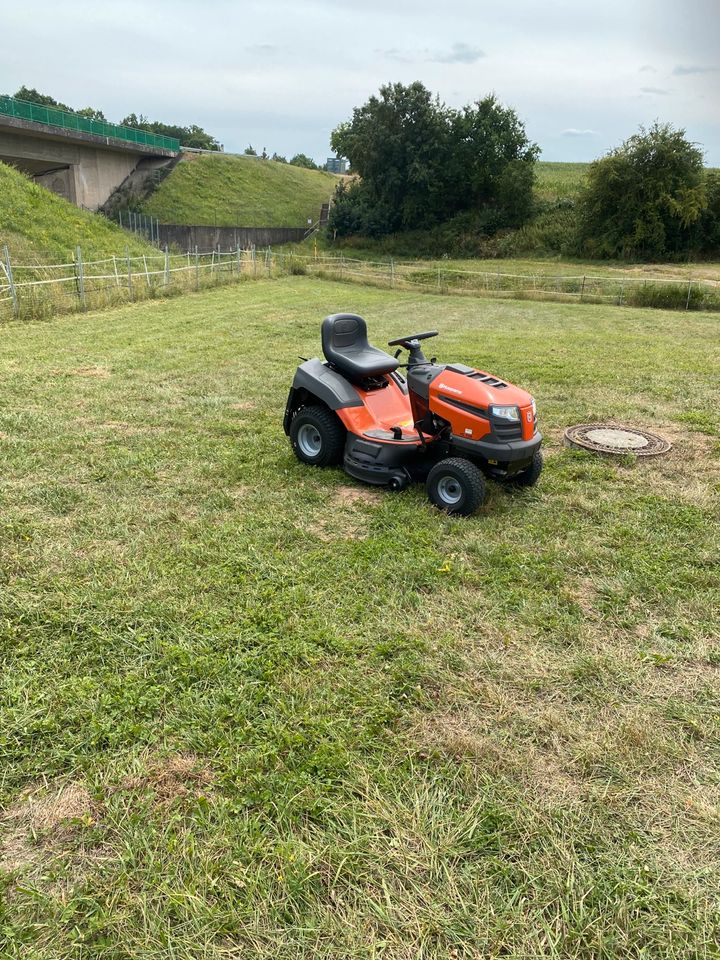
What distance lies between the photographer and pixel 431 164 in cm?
3669

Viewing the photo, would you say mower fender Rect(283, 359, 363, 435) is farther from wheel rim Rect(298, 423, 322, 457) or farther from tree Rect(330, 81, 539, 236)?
tree Rect(330, 81, 539, 236)

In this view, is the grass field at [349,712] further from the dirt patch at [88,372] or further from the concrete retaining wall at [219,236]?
the concrete retaining wall at [219,236]

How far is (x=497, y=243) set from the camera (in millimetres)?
34219

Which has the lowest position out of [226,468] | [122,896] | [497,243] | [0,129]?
[122,896]

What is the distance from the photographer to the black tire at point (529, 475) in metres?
4.50

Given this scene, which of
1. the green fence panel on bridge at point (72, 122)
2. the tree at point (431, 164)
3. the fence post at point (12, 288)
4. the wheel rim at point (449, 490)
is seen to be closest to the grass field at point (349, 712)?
the wheel rim at point (449, 490)

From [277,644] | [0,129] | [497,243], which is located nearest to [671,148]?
[497,243]

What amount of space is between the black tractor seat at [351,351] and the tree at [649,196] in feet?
94.6

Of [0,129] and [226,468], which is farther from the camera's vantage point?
[0,129]

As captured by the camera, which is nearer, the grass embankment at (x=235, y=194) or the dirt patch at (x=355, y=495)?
the dirt patch at (x=355, y=495)

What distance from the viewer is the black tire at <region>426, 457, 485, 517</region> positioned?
4012 mm

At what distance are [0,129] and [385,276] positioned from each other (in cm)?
1639

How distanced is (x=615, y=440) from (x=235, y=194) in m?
41.1

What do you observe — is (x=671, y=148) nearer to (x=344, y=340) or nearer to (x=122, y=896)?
(x=344, y=340)
